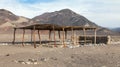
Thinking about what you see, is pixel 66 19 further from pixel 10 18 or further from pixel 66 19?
pixel 10 18

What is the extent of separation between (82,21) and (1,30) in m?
35.2

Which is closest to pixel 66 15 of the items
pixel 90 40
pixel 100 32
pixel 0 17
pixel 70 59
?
pixel 0 17

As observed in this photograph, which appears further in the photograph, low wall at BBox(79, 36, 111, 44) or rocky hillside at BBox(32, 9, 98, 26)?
rocky hillside at BBox(32, 9, 98, 26)

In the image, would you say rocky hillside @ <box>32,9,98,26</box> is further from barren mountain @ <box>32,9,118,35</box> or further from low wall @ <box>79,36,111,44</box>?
low wall @ <box>79,36,111,44</box>

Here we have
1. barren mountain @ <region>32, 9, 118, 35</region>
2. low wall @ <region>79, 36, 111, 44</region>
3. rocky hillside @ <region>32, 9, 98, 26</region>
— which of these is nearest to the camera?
low wall @ <region>79, 36, 111, 44</region>

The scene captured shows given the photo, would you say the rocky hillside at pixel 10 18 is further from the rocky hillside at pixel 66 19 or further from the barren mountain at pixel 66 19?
the rocky hillside at pixel 66 19

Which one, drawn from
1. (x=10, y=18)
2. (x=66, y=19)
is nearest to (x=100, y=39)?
(x=10, y=18)

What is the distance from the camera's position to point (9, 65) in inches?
713

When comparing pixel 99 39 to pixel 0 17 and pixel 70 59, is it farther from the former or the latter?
pixel 0 17

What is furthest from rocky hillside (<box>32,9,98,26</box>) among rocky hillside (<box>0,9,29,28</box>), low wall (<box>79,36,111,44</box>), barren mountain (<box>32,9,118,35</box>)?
low wall (<box>79,36,111,44</box>)

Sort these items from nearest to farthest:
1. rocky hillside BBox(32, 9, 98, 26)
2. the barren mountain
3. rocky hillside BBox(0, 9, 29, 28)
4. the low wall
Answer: the low wall
rocky hillside BBox(0, 9, 29, 28)
the barren mountain
rocky hillside BBox(32, 9, 98, 26)

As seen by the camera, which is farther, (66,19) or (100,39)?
(66,19)

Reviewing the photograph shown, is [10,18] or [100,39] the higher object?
[10,18]

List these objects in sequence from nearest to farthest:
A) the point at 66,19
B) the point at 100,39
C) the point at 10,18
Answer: the point at 100,39 → the point at 10,18 → the point at 66,19
